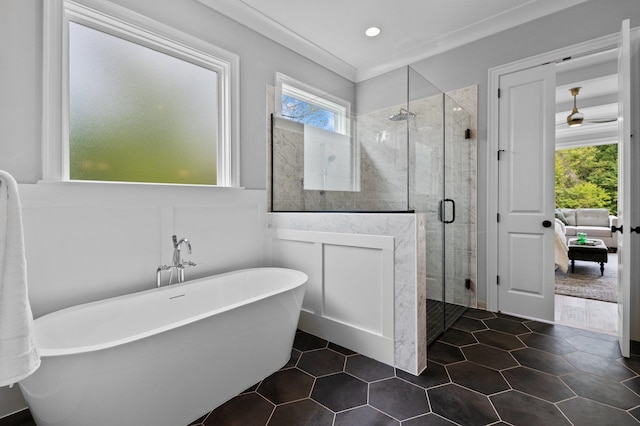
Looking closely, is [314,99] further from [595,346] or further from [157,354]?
[595,346]

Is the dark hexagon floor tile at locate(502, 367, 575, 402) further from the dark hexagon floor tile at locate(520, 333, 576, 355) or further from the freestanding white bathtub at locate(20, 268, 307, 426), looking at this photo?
the freestanding white bathtub at locate(20, 268, 307, 426)

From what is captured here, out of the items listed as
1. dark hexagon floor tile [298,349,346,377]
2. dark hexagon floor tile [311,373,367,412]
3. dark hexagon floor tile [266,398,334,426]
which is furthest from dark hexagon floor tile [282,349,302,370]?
dark hexagon floor tile [266,398,334,426]

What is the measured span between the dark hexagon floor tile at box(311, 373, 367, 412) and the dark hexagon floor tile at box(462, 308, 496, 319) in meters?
1.59

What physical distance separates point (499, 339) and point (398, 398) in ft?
4.00

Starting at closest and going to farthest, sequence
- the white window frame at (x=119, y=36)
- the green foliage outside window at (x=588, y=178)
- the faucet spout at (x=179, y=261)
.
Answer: the white window frame at (x=119, y=36), the faucet spout at (x=179, y=261), the green foliage outside window at (x=588, y=178)

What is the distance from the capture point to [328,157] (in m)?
3.11

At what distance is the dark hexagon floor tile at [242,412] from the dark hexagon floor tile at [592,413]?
154 cm

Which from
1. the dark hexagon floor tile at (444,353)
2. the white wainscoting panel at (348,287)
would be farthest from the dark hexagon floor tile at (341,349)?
the dark hexagon floor tile at (444,353)

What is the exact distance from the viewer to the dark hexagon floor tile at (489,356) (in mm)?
2055

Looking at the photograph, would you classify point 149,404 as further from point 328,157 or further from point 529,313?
point 529,313

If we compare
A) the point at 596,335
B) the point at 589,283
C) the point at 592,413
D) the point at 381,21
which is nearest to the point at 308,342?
the point at 592,413

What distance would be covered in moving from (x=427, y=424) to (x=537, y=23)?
10.8 ft

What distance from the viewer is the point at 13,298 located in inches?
34.1

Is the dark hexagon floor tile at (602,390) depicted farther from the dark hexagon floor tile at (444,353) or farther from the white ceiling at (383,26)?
the white ceiling at (383,26)
